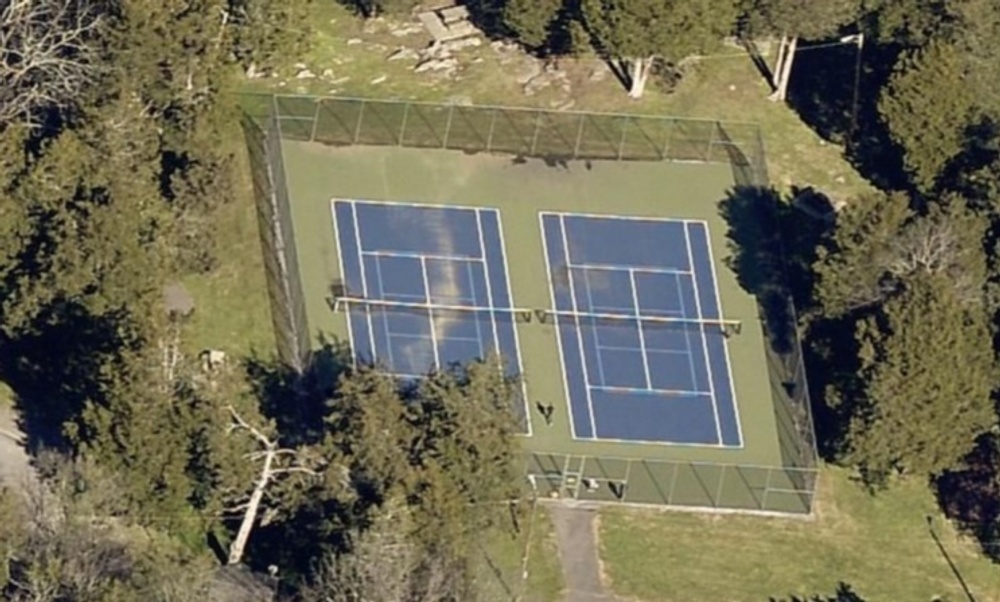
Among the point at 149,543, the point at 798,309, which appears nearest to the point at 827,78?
the point at 798,309

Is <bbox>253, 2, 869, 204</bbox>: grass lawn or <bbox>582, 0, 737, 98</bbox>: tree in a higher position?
<bbox>582, 0, 737, 98</bbox>: tree

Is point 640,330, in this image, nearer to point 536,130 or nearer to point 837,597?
point 536,130

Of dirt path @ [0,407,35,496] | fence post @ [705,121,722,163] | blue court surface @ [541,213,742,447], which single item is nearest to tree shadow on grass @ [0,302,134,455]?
dirt path @ [0,407,35,496]

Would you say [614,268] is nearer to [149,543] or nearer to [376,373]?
[376,373]

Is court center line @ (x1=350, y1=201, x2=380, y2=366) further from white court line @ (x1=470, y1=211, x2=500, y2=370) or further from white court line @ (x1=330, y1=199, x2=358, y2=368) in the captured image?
white court line @ (x1=470, y1=211, x2=500, y2=370)

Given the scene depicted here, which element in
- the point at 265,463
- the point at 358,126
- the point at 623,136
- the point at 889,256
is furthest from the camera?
the point at 623,136

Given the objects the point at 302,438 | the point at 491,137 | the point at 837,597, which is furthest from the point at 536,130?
the point at 837,597

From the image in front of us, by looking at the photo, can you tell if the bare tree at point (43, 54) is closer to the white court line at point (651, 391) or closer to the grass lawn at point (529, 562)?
the white court line at point (651, 391)
